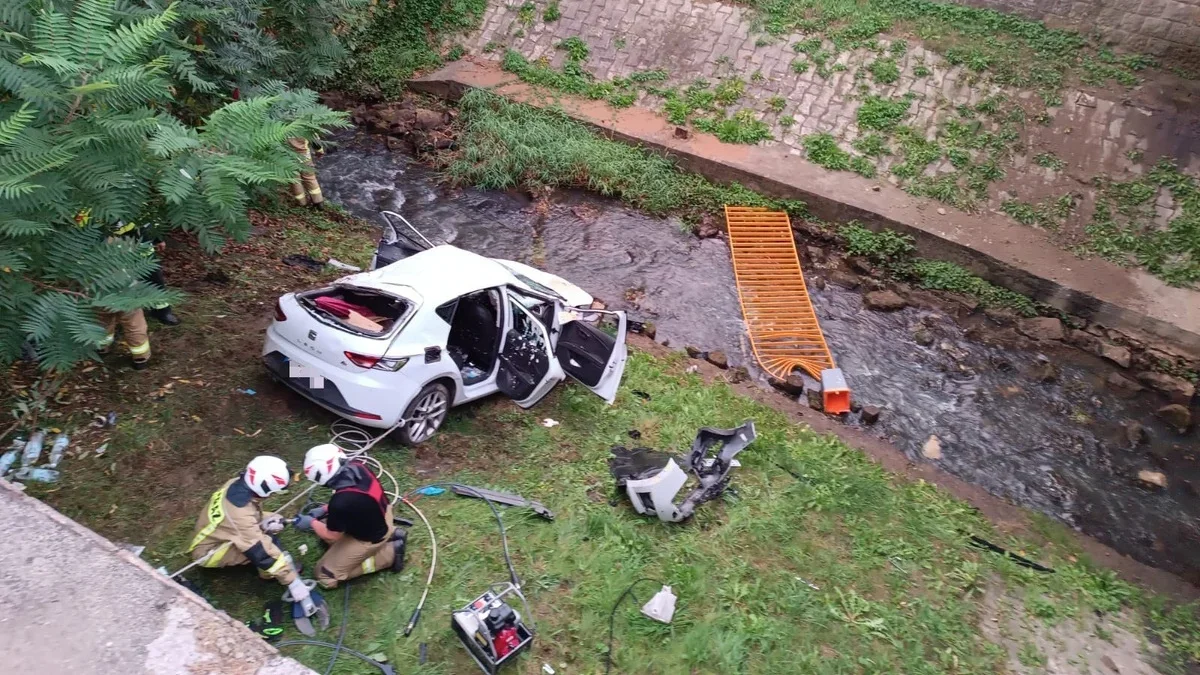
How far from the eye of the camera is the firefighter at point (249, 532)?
15.1 ft

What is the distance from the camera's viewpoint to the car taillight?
19.4ft

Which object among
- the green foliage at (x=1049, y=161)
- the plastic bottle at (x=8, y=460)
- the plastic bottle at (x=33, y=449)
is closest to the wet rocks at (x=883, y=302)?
the green foliage at (x=1049, y=161)

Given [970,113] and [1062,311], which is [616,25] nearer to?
[970,113]

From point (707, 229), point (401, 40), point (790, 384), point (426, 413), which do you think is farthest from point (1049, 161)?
point (401, 40)

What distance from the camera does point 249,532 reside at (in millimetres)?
4602

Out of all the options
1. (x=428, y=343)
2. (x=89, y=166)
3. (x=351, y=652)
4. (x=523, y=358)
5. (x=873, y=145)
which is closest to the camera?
(x=351, y=652)

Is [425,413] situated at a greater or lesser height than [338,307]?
lesser

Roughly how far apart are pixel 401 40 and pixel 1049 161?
40.3ft

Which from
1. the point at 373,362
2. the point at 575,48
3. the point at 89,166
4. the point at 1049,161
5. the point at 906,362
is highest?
the point at 89,166

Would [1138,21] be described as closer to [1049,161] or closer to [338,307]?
[1049,161]

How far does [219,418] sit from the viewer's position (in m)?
6.17

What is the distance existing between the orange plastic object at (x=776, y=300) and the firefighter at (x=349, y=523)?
5838 millimetres

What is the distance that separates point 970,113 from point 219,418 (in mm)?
12571

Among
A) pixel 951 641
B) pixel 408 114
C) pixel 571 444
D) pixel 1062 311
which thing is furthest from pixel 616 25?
pixel 951 641
